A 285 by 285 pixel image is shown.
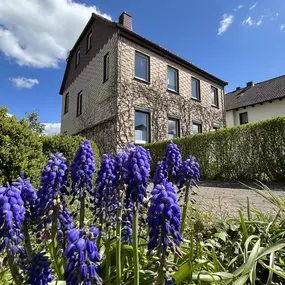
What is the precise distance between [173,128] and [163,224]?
44.5ft

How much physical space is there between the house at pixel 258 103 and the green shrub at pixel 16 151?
23.3 m

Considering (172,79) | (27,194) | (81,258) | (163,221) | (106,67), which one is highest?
(106,67)

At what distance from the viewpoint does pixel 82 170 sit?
1616 mm

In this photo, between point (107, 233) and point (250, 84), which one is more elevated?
point (250, 84)

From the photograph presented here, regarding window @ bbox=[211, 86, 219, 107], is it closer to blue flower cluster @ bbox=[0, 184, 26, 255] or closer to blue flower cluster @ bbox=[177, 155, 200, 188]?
blue flower cluster @ bbox=[177, 155, 200, 188]

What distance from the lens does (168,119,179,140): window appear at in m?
14.2

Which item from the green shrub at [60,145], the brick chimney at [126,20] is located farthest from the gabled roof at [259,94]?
the green shrub at [60,145]

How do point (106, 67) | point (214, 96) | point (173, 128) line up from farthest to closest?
point (214, 96), point (173, 128), point (106, 67)

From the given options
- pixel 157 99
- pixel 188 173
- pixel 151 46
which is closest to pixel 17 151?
pixel 188 173

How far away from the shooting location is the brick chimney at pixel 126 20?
1363 cm

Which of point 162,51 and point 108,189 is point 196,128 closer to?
point 162,51

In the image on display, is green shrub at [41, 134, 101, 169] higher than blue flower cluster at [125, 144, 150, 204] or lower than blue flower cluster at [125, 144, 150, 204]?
higher

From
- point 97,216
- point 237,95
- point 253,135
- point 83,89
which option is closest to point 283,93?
point 237,95

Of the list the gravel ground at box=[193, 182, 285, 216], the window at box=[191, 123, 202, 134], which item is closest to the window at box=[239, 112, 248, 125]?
the window at box=[191, 123, 202, 134]
